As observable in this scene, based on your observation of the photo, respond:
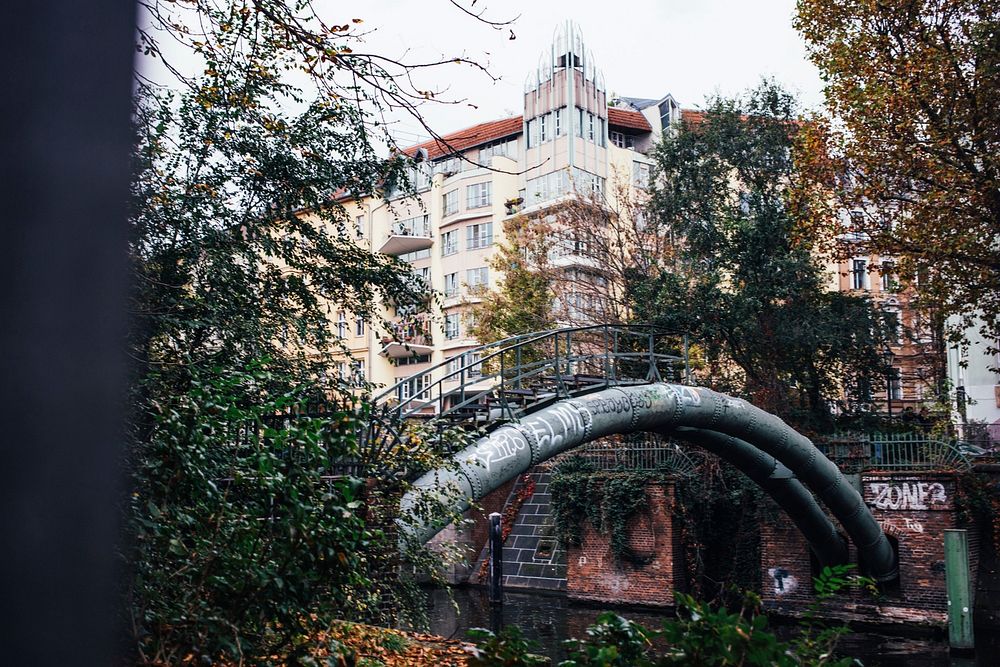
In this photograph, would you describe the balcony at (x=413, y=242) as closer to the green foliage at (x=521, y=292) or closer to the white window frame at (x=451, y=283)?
the white window frame at (x=451, y=283)

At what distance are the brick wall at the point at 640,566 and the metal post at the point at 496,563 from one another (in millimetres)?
1891

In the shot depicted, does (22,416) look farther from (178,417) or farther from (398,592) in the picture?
(398,592)

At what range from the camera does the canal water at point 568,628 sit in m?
18.2

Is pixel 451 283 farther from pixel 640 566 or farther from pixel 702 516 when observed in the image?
pixel 640 566

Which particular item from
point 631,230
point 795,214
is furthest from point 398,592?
point 631,230

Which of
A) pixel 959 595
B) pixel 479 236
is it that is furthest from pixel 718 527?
pixel 479 236

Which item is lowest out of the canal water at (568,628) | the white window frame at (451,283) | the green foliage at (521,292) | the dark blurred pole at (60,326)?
the canal water at (568,628)

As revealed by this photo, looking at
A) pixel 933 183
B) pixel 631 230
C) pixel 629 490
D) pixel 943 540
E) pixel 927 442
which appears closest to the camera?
pixel 933 183

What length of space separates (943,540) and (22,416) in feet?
72.0

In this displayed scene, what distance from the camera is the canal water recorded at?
18219 mm

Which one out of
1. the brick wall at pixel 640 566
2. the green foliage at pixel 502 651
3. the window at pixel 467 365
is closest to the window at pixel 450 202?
the window at pixel 467 365

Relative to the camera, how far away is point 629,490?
2462 cm

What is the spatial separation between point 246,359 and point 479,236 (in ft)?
120

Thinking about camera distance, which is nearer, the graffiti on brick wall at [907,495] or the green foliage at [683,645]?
the green foliage at [683,645]
